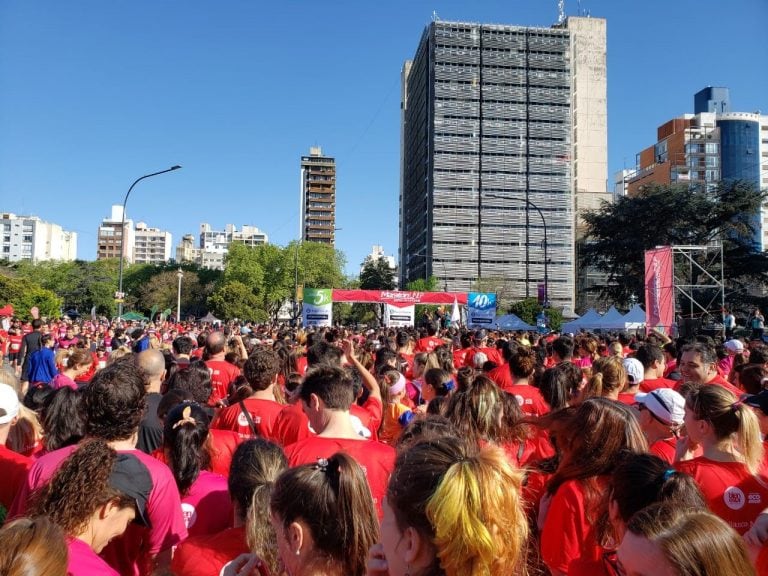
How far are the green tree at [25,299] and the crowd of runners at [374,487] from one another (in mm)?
47508

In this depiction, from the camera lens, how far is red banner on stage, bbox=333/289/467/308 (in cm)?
3309

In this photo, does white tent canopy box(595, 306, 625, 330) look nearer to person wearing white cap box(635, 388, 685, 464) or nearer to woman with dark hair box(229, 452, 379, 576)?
person wearing white cap box(635, 388, 685, 464)

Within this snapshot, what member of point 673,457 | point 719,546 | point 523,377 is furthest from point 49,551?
point 523,377

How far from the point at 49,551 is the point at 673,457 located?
332 cm

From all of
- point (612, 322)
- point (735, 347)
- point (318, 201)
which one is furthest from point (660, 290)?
point (318, 201)

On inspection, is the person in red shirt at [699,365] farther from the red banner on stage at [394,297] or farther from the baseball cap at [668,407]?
the red banner on stage at [394,297]

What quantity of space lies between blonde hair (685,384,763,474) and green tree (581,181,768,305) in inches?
1861

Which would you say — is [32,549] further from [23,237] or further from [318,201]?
[23,237]

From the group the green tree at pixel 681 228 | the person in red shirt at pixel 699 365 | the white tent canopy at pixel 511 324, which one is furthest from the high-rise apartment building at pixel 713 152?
the person in red shirt at pixel 699 365

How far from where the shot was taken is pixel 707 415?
3123mm

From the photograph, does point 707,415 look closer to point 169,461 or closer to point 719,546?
point 719,546

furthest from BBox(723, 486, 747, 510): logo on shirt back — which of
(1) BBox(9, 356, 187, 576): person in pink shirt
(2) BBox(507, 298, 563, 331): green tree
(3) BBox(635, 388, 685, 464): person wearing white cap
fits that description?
(2) BBox(507, 298, 563, 331): green tree

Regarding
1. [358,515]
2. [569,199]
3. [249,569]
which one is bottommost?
[249,569]

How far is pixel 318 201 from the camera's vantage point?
438 feet
